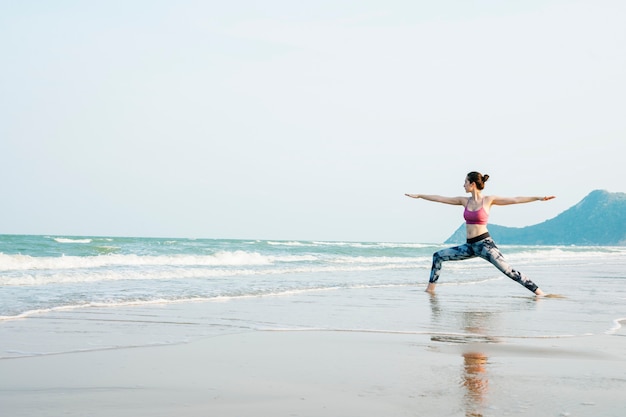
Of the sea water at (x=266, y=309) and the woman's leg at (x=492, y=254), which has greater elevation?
the woman's leg at (x=492, y=254)

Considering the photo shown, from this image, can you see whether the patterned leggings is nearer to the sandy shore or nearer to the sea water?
the sea water

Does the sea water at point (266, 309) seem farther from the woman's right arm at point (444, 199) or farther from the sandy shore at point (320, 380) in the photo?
the woman's right arm at point (444, 199)

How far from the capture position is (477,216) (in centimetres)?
1147

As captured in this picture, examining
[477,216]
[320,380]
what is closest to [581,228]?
[477,216]

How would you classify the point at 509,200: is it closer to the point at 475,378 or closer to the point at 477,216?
the point at 477,216

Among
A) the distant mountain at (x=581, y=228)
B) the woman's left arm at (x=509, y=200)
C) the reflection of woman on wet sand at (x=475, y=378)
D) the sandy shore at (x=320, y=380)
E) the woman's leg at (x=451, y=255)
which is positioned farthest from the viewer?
the distant mountain at (x=581, y=228)

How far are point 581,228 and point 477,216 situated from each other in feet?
518

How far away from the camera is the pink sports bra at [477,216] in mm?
11414

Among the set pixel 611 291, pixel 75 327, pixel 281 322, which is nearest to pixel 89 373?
pixel 75 327

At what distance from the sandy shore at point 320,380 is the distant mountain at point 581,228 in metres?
151

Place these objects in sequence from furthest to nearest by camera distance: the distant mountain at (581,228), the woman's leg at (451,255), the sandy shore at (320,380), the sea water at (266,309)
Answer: the distant mountain at (581,228), the woman's leg at (451,255), the sea water at (266,309), the sandy shore at (320,380)

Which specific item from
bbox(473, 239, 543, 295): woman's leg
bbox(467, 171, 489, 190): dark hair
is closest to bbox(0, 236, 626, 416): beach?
bbox(473, 239, 543, 295): woman's leg

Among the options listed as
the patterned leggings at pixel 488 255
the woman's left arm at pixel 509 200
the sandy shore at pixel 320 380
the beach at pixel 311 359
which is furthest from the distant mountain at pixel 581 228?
the sandy shore at pixel 320 380

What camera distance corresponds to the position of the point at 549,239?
160 meters
